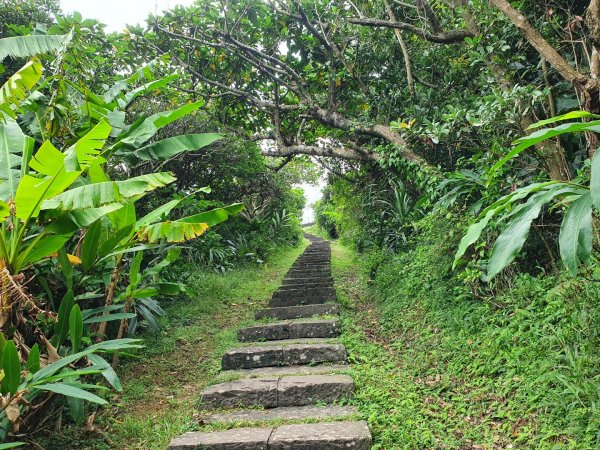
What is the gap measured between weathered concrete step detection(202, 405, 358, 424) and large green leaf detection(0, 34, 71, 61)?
3482 mm

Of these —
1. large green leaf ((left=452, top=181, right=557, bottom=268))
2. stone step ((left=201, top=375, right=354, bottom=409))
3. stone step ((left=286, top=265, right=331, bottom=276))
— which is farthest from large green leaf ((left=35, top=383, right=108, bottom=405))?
stone step ((left=286, top=265, right=331, bottom=276))

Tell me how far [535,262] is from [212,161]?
5.85m

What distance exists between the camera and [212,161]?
7.62 meters

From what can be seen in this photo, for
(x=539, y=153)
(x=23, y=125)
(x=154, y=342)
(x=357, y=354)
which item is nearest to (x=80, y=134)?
(x=23, y=125)

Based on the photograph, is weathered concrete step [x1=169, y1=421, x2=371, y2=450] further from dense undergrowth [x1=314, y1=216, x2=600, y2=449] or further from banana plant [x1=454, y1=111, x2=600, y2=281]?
banana plant [x1=454, y1=111, x2=600, y2=281]

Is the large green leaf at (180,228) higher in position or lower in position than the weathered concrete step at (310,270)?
higher

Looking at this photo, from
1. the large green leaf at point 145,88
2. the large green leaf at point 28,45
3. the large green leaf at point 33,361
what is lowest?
the large green leaf at point 33,361

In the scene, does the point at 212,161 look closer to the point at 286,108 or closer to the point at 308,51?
the point at 286,108

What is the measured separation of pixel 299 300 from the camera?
17.8ft

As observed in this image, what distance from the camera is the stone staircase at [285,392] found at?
2.52 metres

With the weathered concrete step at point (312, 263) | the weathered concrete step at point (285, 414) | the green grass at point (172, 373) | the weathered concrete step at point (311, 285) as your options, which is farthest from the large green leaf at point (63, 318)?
the weathered concrete step at point (312, 263)

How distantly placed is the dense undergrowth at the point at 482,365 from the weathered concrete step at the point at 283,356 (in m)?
0.25

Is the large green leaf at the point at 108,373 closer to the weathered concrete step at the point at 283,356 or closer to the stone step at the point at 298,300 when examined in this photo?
the weathered concrete step at the point at 283,356

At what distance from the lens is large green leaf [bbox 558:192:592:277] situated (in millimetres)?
1066
